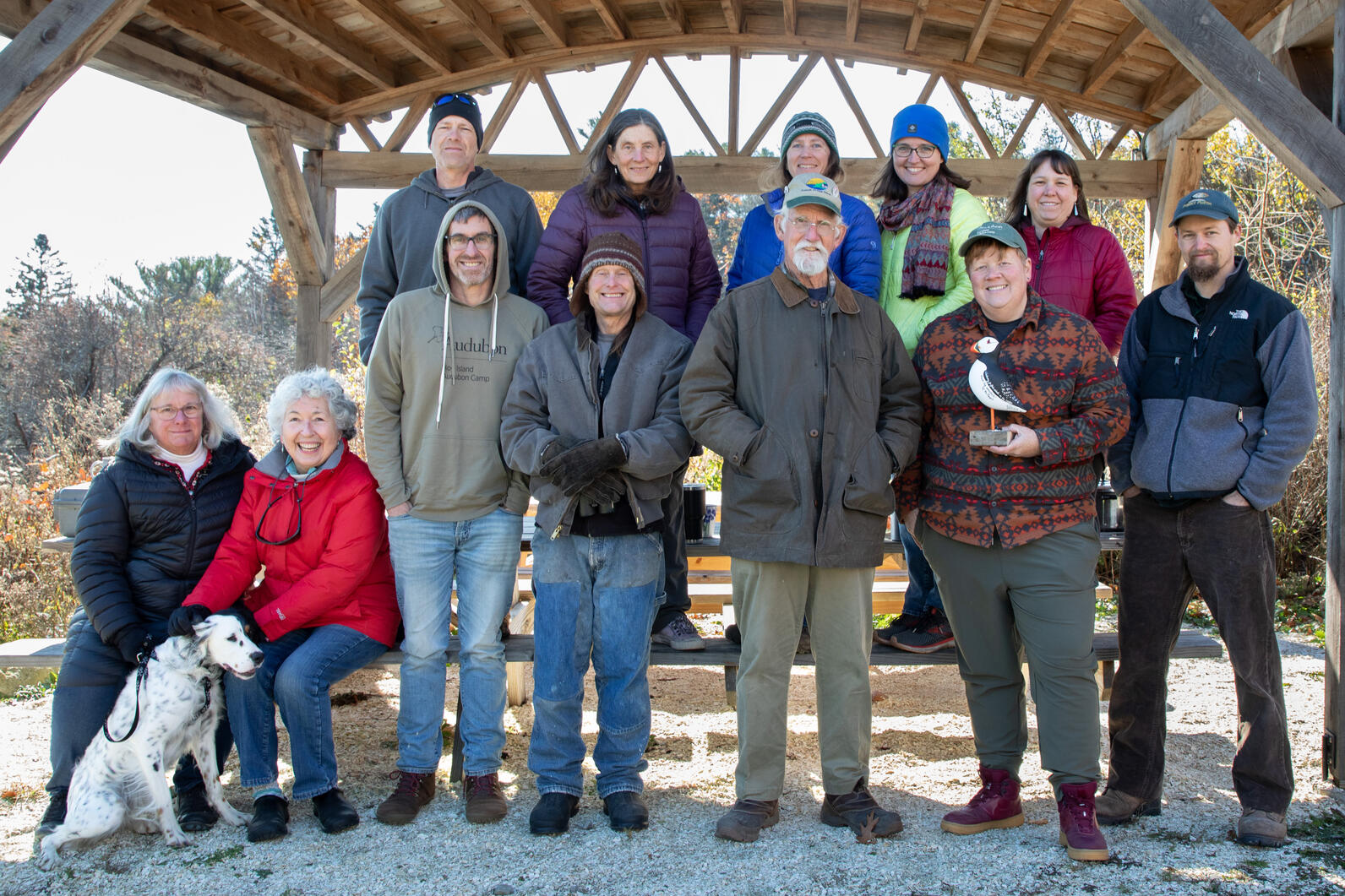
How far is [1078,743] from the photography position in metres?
3.23

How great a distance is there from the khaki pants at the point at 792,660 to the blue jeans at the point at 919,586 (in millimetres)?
818

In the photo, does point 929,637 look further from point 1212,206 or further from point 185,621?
point 185,621

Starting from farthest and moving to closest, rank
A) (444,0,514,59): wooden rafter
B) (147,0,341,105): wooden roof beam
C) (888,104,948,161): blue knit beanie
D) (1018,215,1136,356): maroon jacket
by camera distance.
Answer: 1. (444,0,514,59): wooden rafter
2. (147,0,341,105): wooden roof beam
3. (1018,215,1136,356): maroon jacket
4. (888,104,948,161): blue knit beanie

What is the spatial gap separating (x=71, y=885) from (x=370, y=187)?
591cm

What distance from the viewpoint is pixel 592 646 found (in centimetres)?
363

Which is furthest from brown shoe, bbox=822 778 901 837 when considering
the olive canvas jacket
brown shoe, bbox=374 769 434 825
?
brown shoe, bbox=374 769 434 825

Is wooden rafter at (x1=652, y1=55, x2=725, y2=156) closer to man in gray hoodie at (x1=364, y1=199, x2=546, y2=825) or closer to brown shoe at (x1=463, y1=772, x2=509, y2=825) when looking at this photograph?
man in gray hoodie at (x1=364, y1=199, x2=546, y2=825)

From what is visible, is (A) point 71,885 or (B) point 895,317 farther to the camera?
(B) point 895,317

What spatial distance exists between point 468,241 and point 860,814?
245cm

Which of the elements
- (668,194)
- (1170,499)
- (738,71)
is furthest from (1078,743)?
(738,71)

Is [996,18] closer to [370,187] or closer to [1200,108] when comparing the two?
[1200,108]

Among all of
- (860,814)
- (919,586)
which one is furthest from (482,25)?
(860,814)

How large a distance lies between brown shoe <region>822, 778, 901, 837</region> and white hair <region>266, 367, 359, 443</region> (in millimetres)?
2280

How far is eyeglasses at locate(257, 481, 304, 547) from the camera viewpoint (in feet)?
12.2
